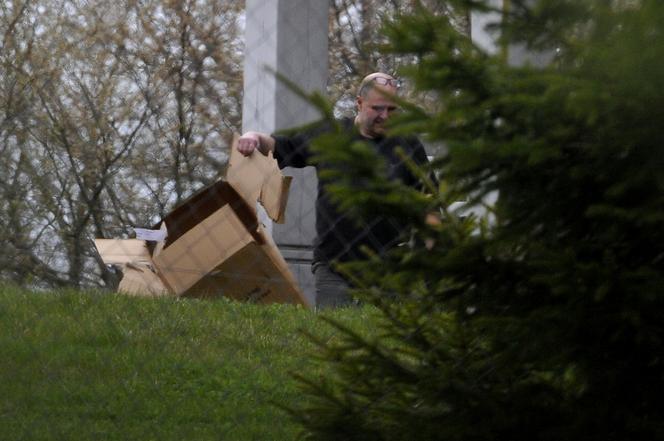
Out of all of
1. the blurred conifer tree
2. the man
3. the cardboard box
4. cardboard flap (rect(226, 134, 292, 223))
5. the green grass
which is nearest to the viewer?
the blurred conifer tree

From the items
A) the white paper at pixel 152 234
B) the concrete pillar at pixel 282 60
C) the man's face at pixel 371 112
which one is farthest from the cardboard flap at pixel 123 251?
the man's face at pixel 371 112

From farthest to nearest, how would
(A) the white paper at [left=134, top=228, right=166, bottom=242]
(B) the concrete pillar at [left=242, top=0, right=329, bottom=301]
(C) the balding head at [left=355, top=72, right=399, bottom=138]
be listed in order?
1. (A) the white paper at [left=134, top=228, right=166, bottom=242]
2. (B) the concrete pillar at [left=242, top=0, right=329, bottom=301]
3. (C) the balding head at [left=355, top=72, right=399, bottom=138]

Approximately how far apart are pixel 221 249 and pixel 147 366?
0.93m

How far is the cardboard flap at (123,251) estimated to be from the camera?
636 centimetres

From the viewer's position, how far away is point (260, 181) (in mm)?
5410

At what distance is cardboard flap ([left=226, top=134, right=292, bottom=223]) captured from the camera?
516cm

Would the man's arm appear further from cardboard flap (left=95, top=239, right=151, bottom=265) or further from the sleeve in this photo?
cardboard flap (left=95, top=239, right=151, bottom=265)

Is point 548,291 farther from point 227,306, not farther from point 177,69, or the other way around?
point 177,69

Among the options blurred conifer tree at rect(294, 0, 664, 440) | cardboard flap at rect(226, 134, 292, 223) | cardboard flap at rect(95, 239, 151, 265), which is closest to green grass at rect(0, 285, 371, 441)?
cardboard flap at rect(95, 239, 151, 265)

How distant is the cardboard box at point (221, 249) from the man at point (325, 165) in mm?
174

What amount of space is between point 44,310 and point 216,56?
120 inches

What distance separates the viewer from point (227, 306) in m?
5.98

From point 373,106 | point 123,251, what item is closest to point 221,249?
point 123,251

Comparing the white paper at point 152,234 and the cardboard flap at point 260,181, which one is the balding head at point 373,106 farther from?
the white paper at point 152,234
